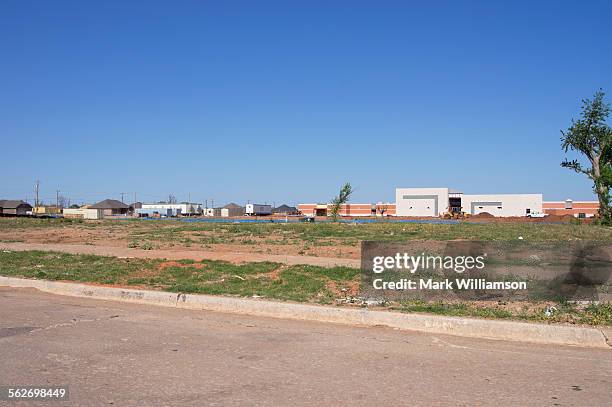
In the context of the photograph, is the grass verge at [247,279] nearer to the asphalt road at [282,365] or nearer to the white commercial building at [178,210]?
the asphalt road at [282,365]

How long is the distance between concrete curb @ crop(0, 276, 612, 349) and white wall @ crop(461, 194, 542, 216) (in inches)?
3667

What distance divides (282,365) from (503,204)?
3947 inches

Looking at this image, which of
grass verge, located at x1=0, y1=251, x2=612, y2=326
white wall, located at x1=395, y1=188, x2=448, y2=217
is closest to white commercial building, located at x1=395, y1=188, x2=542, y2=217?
white wall, located at x1=395, y1=188, x2=448, y2=217

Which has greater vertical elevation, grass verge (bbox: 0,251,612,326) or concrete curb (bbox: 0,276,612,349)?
grass verge (bbox: 0,251,612,326)

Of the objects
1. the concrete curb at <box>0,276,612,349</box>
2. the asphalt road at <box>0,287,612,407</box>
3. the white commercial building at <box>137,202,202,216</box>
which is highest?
the white commercial building at <box>137,202,202,216</box>

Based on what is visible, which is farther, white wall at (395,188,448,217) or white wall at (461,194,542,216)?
white wall at (395,188,448,217)

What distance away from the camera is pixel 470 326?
7.82 meters

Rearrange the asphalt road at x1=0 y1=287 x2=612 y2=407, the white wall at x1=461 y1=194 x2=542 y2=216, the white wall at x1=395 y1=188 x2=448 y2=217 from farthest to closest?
1. the white wall at x1=395 y1=188 x2=448 y2=217
2. the white wall at x1=461 y1=194 x2=542 y2=216
3. the asphalt road at x1=0 y1=287 x2=612 y2=407

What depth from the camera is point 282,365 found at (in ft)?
20.2

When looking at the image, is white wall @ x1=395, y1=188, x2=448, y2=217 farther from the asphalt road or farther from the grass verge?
the asphalt road

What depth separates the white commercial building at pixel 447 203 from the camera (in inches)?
3873

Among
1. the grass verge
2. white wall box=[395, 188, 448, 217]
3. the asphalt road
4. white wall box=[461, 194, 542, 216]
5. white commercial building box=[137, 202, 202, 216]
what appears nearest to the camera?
the asphalt road

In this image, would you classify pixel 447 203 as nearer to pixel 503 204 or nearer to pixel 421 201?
pixel 421 201

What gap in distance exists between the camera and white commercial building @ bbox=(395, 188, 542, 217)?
9838 cm
